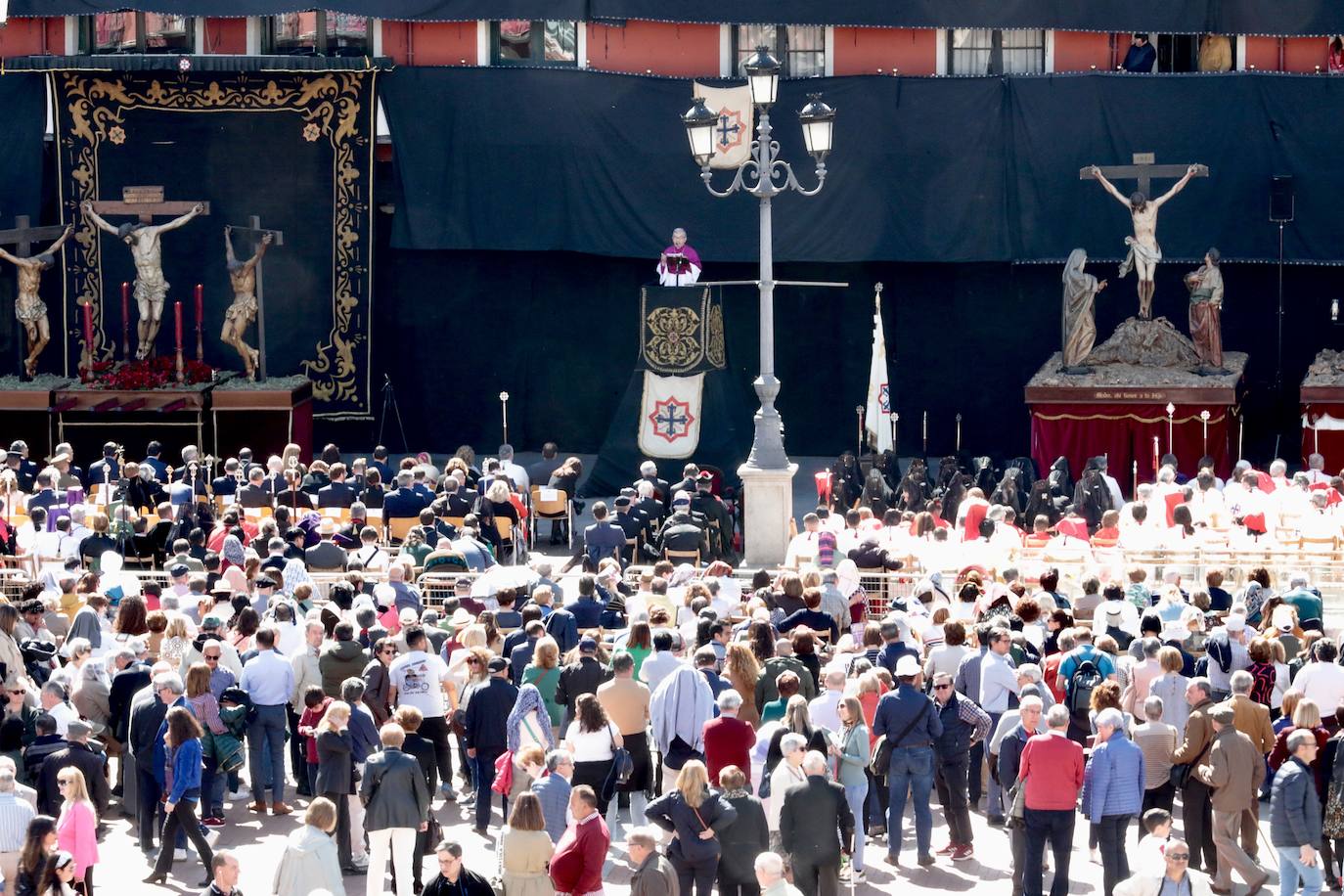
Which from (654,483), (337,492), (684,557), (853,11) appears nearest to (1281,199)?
(853,11)

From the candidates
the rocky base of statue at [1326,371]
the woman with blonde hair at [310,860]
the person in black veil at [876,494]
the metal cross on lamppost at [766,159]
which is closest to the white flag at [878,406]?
the person in black veil at [876,494]

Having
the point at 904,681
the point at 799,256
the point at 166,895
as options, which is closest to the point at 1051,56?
the point at 799,256

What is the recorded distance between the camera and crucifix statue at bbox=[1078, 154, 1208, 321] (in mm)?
29625

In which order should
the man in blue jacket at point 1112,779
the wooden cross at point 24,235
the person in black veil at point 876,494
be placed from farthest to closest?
the wooden cross at point 24,235, the person in black veil at point 876,494, the man in blue jacket at point 1112,779

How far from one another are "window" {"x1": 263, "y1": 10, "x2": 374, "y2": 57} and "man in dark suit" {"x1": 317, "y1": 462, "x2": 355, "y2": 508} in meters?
9.25

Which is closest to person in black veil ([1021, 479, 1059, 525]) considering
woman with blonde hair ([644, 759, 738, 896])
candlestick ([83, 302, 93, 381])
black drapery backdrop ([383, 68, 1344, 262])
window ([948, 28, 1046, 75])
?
black drapery backdrop ([383, 68, 1344, 262])

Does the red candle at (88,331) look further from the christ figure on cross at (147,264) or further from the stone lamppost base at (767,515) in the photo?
the stone lamppost base at (767,515)

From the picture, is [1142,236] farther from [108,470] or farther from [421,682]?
[421,682]

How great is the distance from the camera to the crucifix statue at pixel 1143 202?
29625mm

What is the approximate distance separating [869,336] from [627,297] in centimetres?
316

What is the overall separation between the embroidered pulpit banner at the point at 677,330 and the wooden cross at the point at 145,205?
580cm

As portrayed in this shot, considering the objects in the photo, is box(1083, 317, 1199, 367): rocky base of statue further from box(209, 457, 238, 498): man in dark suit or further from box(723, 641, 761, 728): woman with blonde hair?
box(723, 641, 761, 728): woman with blonde hair

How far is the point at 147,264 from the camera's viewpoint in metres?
31.6

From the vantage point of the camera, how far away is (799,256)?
31609mm
